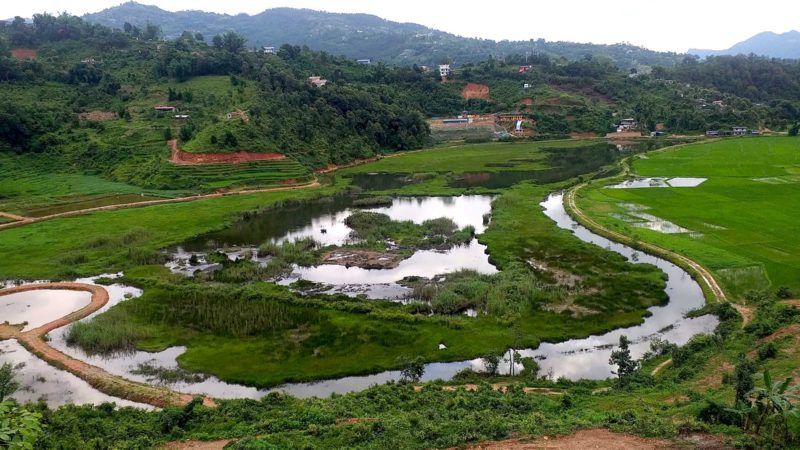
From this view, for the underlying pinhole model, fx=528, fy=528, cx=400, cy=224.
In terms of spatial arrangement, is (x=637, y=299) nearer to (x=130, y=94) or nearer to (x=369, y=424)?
(x=369, y=424)

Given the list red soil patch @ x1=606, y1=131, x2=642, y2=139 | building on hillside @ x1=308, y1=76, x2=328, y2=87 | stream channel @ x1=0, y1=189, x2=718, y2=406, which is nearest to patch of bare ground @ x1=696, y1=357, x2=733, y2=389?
stream channel @ x1=0, y1=189, x2=718, y2=406

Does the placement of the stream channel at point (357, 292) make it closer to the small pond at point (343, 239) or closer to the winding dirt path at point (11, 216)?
the small pond at point (343, 239)

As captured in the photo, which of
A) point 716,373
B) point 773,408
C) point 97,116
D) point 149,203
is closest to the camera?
point 773,408

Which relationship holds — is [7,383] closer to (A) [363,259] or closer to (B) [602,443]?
(B) [602,443]

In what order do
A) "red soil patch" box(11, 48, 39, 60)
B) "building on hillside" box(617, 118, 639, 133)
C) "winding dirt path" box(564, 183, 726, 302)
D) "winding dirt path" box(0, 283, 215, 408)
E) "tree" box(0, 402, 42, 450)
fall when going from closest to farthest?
"tree" box(0, 402, 42, 450) → "winding dirt path" box(0, 283, 215, 408) → "winding dirt path" box(564, 183, 726, 302) → "building on hillside" box(617, 118, 639, 133) → "red soil patch" box(11, 48, 39, 60)

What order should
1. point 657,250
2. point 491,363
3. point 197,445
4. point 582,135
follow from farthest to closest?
point 582,135 → point 657,250 → point 491,363 → point 197,445

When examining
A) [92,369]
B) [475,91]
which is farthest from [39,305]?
[475,91]

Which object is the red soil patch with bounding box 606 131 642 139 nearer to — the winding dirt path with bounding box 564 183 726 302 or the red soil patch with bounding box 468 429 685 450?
the winding dirt path with bounding box 564 183 726 302
